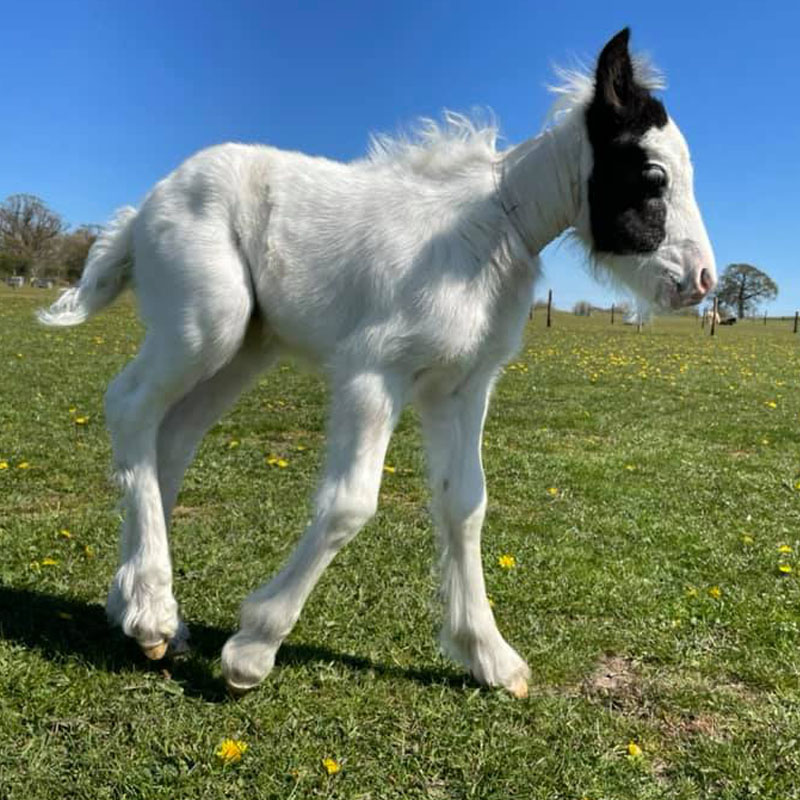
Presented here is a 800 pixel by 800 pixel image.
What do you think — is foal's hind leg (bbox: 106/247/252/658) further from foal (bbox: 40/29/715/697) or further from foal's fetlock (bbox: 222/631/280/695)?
foal's fetlock (bbox: 222/631/280/695)

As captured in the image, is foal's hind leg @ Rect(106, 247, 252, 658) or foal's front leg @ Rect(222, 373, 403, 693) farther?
foal's hind leg @ Rect(106, 247, 252, 658)

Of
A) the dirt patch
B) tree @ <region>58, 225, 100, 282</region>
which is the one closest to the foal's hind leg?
the dirt patch

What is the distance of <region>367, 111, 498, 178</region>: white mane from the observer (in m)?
3.09

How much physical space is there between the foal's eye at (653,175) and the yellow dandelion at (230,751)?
7.92ft

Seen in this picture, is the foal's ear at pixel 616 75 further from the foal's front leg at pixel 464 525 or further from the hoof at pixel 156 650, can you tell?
the hoof at pixel 156 650

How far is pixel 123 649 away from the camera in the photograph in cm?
333

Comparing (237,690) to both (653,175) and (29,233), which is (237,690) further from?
(29,233)

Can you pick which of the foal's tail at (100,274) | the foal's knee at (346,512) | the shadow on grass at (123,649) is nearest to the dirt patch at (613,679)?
the shadow on grass at (123,649)

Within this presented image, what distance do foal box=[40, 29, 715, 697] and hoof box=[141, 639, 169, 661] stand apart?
1 centimetres

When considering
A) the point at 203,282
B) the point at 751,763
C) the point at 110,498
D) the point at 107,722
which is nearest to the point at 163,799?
the point at 107,722

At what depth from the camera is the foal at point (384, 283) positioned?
2.76m

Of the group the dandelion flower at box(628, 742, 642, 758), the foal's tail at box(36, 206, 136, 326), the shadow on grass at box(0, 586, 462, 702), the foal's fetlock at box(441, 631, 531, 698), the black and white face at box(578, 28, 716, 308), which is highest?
the black and white face at box(578, 28, 716, 308)

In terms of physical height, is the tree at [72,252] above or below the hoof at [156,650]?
above

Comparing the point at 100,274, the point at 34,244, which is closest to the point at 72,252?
the point at 34,244
